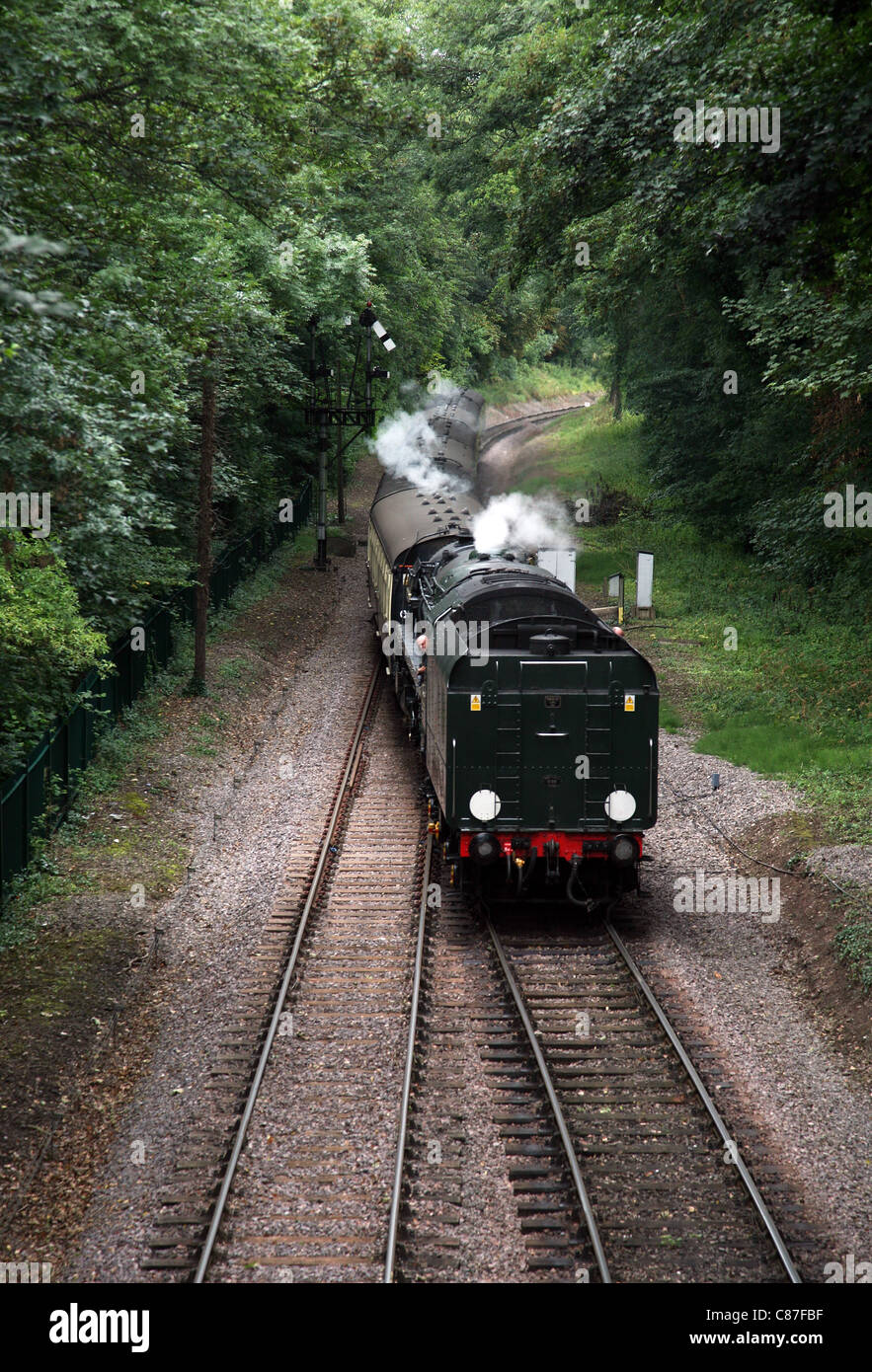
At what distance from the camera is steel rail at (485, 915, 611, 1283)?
24.1 ft

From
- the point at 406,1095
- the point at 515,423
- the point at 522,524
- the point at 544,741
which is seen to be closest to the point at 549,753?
the point at 544,741

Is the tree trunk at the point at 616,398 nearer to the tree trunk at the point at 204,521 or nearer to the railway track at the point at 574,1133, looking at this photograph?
the tree trunk at the point at 204,521

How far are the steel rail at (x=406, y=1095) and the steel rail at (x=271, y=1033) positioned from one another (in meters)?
1.19

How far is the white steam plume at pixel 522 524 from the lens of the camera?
21500 millimetres

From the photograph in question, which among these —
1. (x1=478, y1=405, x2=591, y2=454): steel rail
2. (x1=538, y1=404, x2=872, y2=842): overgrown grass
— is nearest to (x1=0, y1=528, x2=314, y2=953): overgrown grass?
(x1=538, y1=404, x2=872, y2=842): overgrown grass

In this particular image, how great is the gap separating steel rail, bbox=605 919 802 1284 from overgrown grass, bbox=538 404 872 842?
13.8 feet

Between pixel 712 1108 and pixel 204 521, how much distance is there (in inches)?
632

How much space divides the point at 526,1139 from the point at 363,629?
72.7 feet

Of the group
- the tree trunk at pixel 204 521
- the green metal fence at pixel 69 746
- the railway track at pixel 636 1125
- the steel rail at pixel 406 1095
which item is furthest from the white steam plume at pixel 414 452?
the railway track at pixel 636 1125

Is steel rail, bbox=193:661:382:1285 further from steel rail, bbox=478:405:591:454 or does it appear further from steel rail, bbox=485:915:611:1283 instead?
steel rail, bbox=478:405:591:454

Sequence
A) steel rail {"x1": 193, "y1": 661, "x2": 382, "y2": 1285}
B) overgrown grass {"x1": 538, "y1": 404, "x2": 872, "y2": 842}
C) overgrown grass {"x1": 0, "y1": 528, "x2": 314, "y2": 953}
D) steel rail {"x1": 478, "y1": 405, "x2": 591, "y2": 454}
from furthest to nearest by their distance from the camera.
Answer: steel rail {"x1": 478, "y1": 405, "x2": 591, "y2": 454} → overgrown grass {"x1": 538, "y1": 404, "x2": 872, "y2": 842} → overgrown grass {"x1": 0, "y1": 528, "x2": 314, "y2": 953} → steel rail {"x1": 193, "y1": 661, "x2": 382, "y2": 1285}

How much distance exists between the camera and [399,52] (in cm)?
1349

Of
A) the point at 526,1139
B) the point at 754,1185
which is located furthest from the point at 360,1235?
the point at 754,1185

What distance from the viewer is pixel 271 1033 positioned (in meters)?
10.3
